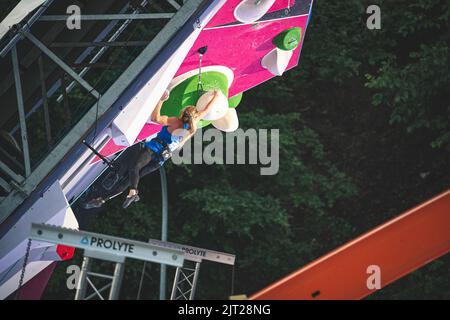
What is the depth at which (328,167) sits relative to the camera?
18516 millimetres

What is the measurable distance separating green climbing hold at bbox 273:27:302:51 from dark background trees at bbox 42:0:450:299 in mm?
6191

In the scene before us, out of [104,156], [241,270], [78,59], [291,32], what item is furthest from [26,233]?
[241,270]

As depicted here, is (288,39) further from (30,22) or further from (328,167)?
(328,167)

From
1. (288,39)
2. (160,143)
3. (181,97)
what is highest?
(288,39)

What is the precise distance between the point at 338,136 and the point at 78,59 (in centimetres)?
952

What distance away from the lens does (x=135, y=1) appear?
1059cm

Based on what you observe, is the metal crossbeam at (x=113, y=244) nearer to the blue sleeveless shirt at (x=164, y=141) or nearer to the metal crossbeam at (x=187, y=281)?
the metal crossbeam at (x=187, y=281)

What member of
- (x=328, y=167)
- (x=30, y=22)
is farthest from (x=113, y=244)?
(x=328, y=167)

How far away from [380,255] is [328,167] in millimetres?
9996

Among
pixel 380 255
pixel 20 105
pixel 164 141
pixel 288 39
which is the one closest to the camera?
pixel 380 255

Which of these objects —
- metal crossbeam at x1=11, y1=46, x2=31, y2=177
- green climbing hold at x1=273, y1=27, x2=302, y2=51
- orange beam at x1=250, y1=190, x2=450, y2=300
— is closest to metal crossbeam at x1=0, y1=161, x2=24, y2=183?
metal crossbeam at x1=11, y1=46, x2=31, y2=177

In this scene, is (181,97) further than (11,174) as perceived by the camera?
Yes

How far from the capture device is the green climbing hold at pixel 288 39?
10.1 meters

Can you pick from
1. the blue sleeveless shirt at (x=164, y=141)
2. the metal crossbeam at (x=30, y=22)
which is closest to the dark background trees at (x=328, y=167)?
the blue sleeveless shirt at (x=164, y=141)
